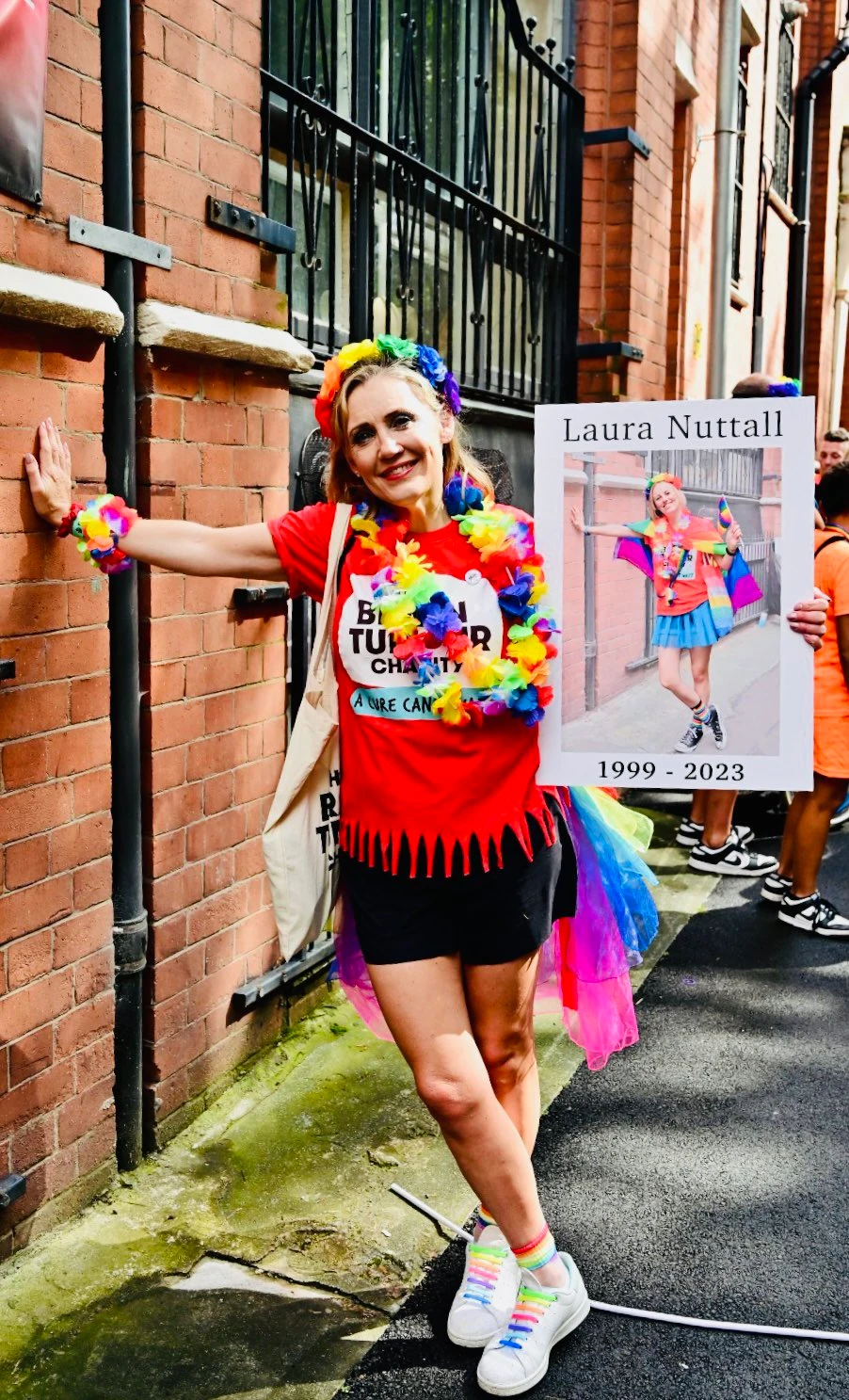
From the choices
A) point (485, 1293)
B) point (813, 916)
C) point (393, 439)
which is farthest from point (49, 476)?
point (813, 916)

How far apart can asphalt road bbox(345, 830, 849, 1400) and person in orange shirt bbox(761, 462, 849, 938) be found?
456 mm

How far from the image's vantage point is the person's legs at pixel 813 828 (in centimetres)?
546

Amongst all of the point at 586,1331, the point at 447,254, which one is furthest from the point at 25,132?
the point at 447,254

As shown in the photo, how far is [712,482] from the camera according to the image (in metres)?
2.77

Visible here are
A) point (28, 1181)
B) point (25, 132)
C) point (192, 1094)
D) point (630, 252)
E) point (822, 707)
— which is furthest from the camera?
point (630, 252)

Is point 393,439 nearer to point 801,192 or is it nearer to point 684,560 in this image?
point 684,560

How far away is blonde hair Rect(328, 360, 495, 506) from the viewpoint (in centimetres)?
257

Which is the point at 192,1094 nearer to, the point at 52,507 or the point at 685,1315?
the point at 685,1315

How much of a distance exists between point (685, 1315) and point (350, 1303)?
29.1 inches

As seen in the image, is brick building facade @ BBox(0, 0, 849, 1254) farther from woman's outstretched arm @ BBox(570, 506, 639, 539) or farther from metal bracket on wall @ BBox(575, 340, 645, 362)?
metal bracket on wall @ BBox(575, 340, 645, 362)

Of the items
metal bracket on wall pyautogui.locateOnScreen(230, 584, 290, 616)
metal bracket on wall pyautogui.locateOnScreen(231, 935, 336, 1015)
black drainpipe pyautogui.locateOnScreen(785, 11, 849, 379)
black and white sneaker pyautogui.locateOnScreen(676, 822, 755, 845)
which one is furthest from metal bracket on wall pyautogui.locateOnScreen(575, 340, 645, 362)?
black drainpipe pyautogui.locateOnScreen(785, 11, 849, 379)

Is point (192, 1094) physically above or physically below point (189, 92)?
below

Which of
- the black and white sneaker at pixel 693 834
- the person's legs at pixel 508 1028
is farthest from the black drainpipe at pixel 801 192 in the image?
the person's legs at pixel 508 1028

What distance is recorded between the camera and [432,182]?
18.2 feet
